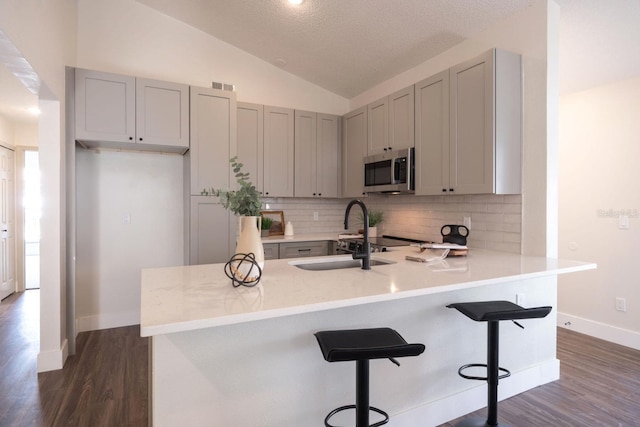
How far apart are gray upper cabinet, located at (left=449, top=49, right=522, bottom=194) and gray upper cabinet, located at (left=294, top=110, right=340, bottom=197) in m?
1.87

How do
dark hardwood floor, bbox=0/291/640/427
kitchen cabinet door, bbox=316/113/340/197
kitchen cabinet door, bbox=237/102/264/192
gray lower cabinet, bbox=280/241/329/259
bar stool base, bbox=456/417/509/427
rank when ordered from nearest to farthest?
bar stool base, bbox=456/417/509/427 → dark hardwood floor, bbox=0/291/640/427 → gray lower cabinet, bbox=280/241/329/259 → kitchen cabinet door, bbox=237/102/264/192 → kitchen cabinet door, bbox=316/113/340/197

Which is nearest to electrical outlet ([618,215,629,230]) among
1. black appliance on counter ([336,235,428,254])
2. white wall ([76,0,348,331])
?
black appliance on counter ([336,235,428,254])

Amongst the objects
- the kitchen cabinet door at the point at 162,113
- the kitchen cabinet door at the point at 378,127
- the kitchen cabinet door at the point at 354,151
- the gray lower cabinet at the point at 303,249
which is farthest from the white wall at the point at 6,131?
the kitchen cabinet door at the point at 378,127

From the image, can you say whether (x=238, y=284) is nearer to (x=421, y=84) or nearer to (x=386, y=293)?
(x=386, y=293)

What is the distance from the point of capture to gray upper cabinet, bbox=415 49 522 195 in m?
2.62

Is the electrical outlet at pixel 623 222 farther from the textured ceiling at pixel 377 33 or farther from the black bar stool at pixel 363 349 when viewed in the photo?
the black bar stool at pixel 363 349

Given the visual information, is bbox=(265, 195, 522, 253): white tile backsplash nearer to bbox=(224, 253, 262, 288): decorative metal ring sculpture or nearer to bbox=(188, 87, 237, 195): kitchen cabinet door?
bbox=(188, 87, 237, 195): kitchen cabinet door

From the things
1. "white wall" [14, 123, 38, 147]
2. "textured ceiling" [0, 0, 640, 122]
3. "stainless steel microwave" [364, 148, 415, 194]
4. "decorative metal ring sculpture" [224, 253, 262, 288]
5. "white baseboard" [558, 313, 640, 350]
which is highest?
"textured ceiling" [0, 0, 640, 122]

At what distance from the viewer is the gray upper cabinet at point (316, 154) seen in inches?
168

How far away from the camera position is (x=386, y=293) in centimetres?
147

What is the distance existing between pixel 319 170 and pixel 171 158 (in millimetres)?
1679

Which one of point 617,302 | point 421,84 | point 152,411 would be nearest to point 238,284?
point 152,411

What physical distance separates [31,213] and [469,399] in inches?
296

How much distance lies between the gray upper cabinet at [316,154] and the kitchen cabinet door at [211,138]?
88cm
